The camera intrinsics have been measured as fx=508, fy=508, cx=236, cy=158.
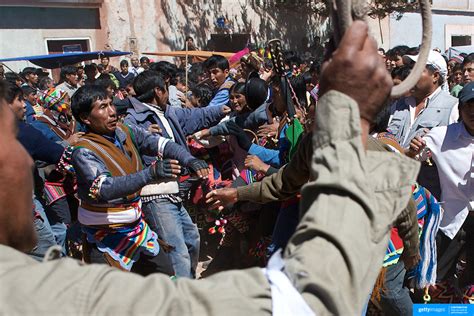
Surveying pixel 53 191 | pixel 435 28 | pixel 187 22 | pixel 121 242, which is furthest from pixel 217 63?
pixel 435 28

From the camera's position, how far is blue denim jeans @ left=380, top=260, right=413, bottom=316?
308 centimetres

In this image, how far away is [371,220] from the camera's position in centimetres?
104

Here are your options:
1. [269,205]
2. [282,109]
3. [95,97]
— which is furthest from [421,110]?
[95,97]

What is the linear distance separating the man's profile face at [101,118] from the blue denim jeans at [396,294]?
2.04 metres

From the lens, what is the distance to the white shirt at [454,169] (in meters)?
3.51

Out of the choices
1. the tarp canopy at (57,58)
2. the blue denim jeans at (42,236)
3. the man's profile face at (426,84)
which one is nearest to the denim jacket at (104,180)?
the blue denim jeans at (42,236)

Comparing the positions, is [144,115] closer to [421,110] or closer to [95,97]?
[95,97]

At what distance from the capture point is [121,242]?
3393 mm

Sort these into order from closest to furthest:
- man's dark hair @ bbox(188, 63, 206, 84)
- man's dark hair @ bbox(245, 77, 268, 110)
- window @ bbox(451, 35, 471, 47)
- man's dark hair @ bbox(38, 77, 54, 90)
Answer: man's dark hair @ bbox(245, 77, 268, 110)
man's dark hair @ bbox(188, 63, 206, 84)
man's dark hair @ bbox(38, 77, 54, 90)
window @ bbox(451, 35, 471, 47)

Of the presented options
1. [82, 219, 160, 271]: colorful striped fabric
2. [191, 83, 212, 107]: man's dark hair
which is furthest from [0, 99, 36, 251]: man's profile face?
[191, 83, 212, 107]: man's dark hair

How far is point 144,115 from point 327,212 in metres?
3.56

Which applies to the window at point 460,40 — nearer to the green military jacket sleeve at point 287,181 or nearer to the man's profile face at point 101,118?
the man's profile face at point 101,118

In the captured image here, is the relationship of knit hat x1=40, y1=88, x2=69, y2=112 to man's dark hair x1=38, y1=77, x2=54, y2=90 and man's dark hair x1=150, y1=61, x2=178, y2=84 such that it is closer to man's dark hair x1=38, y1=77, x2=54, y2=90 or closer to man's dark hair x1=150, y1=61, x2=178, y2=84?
man's dark hair x1=150, y1=61, x2=178, y2=84

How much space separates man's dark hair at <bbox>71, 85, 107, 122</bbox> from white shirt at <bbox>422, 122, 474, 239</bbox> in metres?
2.31
